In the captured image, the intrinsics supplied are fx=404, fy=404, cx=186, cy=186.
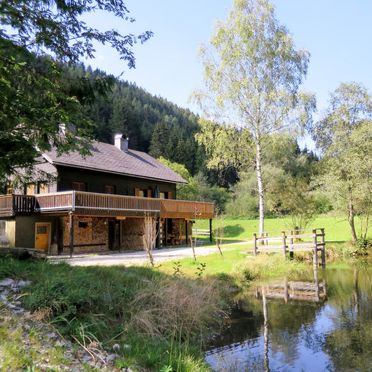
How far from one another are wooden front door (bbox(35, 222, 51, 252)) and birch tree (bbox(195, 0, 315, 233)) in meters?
12.0

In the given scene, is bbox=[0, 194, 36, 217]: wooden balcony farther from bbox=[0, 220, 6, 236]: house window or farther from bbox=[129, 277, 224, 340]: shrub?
bbox=[129, 277, 224, 340]: shrub

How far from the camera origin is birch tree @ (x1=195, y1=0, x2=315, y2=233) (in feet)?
72.2

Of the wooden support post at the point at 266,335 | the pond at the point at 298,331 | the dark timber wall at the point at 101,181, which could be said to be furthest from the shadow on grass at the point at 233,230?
the wooden support post at the point at 266,335

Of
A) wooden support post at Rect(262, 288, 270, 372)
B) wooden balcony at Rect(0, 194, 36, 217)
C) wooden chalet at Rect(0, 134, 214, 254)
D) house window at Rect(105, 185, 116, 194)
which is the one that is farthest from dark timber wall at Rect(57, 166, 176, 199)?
wooden support post at Rect(262, 288, 270, 372)

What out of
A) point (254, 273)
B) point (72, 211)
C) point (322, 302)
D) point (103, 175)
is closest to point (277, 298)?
point (322, 302)

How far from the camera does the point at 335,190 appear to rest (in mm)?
24906

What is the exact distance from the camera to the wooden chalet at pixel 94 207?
21.8 metres

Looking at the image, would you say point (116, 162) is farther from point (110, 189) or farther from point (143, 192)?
point (143, 192)

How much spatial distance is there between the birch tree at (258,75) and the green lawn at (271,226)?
489 inches

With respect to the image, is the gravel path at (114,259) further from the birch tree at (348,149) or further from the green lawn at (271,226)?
the green lawn at (271,226)

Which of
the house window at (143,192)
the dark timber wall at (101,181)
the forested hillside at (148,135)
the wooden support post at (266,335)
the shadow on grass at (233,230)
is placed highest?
the forested hillside at (148,135)

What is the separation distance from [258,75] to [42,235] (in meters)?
15.2

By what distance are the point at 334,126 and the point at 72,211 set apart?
17521 mm

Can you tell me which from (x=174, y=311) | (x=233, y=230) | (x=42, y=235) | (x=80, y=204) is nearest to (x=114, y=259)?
(x=80, y=204)
